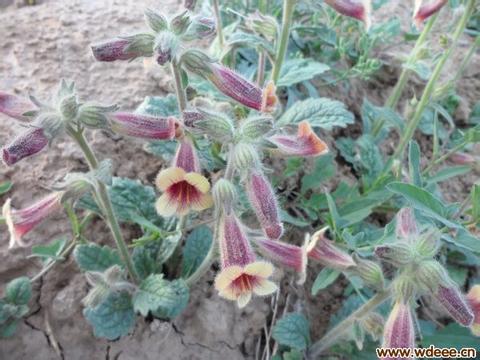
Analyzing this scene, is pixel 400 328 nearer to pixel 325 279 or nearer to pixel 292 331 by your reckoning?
pixel 325 279

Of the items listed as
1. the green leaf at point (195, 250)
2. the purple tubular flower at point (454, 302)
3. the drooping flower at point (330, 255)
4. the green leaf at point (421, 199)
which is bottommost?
the green leaf at point (195, 250)

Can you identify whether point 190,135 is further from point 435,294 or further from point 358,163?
point 358,163

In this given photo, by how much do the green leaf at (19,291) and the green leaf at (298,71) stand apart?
145 cm

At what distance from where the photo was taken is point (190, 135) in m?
1.79

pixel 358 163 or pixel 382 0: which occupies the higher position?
pixel 382 0

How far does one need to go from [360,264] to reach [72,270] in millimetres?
1303

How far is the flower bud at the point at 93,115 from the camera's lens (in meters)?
1.66

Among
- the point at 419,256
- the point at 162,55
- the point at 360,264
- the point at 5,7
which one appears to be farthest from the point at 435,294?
the point at 5,7

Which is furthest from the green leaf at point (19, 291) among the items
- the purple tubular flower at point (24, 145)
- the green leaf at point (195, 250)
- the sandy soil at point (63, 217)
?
the purple tubular flower at point (24, 145)

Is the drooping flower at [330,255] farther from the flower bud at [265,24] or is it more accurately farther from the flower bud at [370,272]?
the flower bud at [265,24]

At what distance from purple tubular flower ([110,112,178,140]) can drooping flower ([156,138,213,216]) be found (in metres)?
0.08

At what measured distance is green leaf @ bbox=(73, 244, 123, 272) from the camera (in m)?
2.14

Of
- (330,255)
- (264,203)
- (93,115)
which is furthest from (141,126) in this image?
(330,255)

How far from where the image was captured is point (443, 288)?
1.65 metres
